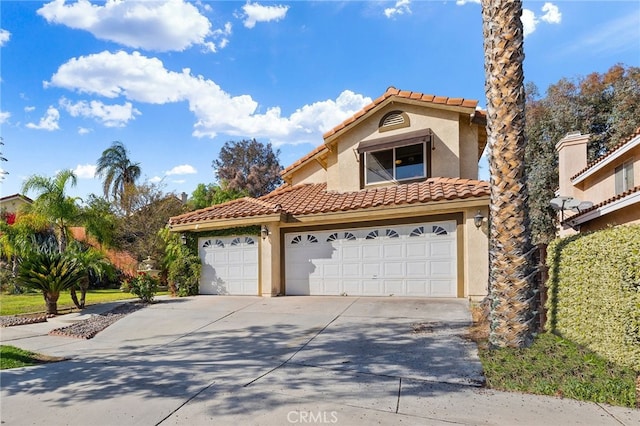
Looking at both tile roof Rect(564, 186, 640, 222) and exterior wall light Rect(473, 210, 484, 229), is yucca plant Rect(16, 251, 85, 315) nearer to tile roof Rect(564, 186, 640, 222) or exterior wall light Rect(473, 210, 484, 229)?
exterior wall light Rect(473, 210, 484, 229)

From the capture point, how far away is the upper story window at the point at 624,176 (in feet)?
46.3

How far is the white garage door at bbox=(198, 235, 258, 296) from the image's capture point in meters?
12.8

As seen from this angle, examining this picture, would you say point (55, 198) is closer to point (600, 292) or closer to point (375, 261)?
point (375, 261)

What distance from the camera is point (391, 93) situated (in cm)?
1338

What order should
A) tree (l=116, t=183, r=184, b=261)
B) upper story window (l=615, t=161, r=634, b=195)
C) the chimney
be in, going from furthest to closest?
tree (l=116, t=183, r=184, b=261), the chimney, upper story window (l=615, t=161, r=634, b=195)

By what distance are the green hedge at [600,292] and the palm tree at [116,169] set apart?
29.2m

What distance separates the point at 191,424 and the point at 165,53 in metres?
14.3

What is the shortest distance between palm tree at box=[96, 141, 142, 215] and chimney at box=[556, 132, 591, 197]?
2967 cm

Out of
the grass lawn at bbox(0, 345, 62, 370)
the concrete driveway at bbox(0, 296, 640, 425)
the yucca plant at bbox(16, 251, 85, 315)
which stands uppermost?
the yucca plant at bbox(16, 251, 85, 315)

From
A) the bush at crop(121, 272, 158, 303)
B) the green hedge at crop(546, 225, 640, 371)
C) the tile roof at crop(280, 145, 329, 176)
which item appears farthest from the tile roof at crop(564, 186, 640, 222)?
the bush at crop(121, 272, 158, 303)

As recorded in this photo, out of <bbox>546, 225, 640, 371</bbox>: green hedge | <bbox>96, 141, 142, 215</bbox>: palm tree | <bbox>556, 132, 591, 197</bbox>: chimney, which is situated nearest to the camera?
<bbox>546, 225, 640, 371</bbox>: green hedge

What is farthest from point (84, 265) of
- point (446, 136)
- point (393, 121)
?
point (446, 136)

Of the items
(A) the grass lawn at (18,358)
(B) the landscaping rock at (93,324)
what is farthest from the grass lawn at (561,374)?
(B) the landscaping rock at (93,324)

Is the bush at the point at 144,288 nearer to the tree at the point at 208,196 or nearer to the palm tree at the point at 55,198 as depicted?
the palm tree at the point at 55,198
